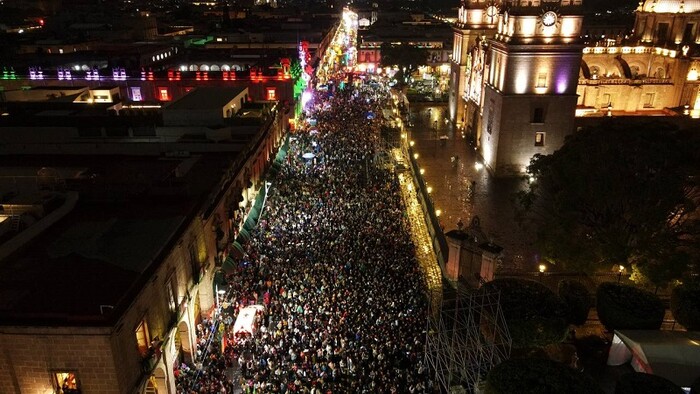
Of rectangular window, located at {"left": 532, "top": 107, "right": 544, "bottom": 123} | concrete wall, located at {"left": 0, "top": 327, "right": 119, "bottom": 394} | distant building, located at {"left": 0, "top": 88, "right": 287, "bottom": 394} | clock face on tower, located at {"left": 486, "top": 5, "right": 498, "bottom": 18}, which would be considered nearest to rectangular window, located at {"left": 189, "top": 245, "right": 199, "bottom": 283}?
distant building, located at {"left": 0, "top": 88, "right": 287, "bottom": 394}

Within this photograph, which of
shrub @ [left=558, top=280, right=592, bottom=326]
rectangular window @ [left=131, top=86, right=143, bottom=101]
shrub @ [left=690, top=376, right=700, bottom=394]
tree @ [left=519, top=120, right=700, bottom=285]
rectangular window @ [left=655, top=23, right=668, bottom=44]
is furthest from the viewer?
rectangular window @ [left=655, top=23, right=668, bottom=44]

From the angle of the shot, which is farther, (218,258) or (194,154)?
(194,154)

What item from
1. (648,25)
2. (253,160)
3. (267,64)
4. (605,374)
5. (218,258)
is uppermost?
(648,25)

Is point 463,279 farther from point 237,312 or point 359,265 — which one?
point 237,312

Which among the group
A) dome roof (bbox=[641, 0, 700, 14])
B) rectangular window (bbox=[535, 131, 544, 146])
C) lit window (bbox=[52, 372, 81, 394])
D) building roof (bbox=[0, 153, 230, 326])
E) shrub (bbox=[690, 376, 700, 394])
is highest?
dome roof (bbox=[641, 0, 700, 14])

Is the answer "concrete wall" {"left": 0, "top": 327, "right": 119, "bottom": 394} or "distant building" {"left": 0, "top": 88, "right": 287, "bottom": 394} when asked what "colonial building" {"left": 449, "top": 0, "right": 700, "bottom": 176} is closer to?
"distant building" {"left": 0, "top": 88, "right": 287, "bottom": 394}

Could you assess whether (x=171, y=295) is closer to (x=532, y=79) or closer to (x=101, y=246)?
(x=101, y=246)

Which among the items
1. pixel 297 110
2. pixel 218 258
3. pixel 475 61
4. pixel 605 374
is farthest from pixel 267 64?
pixel 605 374

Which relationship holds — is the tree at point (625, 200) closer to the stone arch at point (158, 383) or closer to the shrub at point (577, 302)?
the shrub at point (577, 302)
